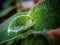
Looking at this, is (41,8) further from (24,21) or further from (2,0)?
(2,0)

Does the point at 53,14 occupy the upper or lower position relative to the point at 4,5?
upper

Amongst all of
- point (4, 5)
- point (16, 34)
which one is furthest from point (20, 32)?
point (4, 5)

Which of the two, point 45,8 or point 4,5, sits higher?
point 45,8

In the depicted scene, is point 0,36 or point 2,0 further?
point 2,0

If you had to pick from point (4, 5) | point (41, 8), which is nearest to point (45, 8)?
point (41, 8)

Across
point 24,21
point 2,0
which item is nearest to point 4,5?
point 2,0

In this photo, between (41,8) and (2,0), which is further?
(2,0)

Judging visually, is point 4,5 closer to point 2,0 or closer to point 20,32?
point 2,0
